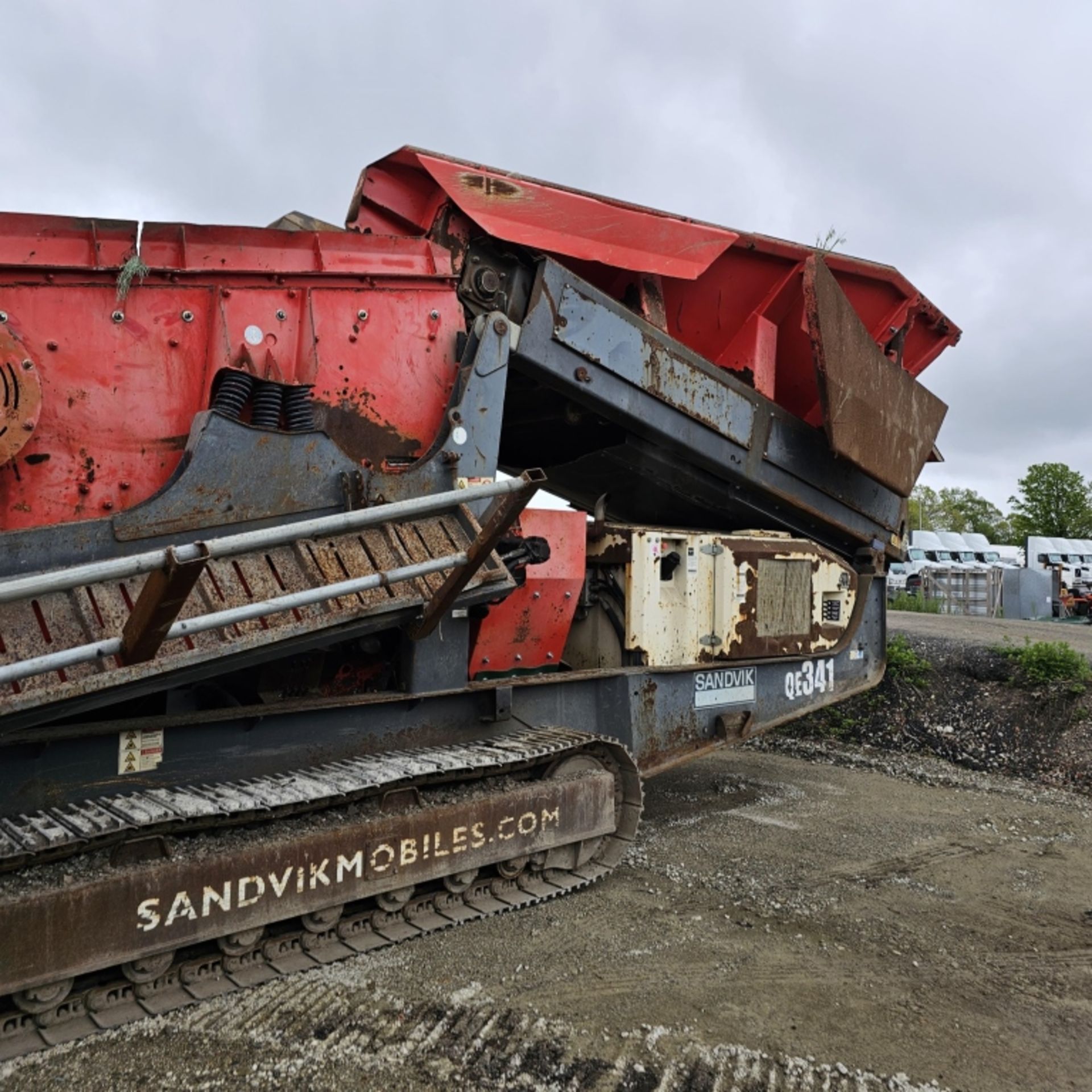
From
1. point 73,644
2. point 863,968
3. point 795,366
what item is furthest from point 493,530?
point 795,366

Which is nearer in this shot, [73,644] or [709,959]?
[73,644]

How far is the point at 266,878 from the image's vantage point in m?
3.15

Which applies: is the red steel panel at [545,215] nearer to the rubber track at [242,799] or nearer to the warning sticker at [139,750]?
the rubber track at [242,799]

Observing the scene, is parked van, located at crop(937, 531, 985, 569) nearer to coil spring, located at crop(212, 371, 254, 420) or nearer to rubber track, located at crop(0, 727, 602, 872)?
rubber track, located at crop(0, 727, 602, 872)

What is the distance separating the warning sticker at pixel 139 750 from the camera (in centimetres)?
321

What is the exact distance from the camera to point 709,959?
347 centimetres

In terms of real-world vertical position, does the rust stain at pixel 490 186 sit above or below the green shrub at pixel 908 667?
above

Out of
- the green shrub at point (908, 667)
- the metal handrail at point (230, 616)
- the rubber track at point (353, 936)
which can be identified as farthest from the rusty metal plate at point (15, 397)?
the green shrub at point (908, 667)

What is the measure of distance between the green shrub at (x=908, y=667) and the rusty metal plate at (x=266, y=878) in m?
4.55

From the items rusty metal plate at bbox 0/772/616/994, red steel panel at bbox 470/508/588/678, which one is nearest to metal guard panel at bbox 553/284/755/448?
red steel panel at bbox 470/508/588/678

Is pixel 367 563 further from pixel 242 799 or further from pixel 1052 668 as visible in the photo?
pixel 1052 668

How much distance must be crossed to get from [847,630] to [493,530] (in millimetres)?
3408

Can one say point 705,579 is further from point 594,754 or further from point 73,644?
point 73,644

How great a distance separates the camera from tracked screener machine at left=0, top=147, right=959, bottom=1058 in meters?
2.93
